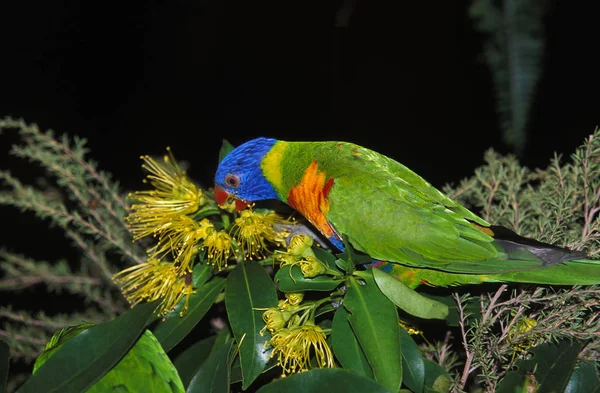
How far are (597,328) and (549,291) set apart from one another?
11 cm

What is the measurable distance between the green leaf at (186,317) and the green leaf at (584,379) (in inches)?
28.5

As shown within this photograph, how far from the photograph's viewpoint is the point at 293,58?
296 centimetres

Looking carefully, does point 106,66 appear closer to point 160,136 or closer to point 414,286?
point 160,136

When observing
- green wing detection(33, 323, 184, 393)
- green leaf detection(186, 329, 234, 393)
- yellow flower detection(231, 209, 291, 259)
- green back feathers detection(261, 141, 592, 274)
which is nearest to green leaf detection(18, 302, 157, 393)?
green wing detection(33, 323, 184, 393)

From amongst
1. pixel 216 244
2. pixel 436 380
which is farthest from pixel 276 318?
pixel 436 380

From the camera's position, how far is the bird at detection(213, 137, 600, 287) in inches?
38.5

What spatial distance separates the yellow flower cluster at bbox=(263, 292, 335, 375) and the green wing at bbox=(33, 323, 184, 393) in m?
0.23

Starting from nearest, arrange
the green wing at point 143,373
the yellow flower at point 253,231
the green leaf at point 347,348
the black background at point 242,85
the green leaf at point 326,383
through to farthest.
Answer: the green leaf at point 326,383 < the green leaf at point 347,348 < the green wing at point 143,373 < the yellow flower at point 253,231 < the black background at point 242,85

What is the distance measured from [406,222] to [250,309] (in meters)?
0.38

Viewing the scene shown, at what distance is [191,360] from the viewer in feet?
3.60

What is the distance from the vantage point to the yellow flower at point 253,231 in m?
1.11

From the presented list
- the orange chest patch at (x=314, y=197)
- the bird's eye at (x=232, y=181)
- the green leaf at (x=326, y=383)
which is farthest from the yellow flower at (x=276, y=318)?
the bird's eye at (x=232, y=181)

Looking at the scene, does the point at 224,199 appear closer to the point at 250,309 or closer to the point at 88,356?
the point at 250,309

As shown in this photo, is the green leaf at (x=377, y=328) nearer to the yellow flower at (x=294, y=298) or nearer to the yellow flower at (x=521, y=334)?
the yellow flower at (x=294, y=298)
